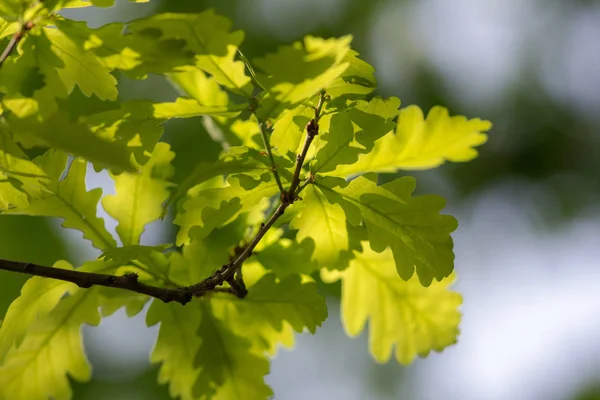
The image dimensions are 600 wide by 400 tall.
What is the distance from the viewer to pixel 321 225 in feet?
2.91

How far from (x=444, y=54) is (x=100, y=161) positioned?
309 cm

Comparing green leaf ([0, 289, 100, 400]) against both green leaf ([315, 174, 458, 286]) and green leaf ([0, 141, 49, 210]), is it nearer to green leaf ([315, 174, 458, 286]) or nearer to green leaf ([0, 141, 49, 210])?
green leaf ([0, 141, 49, 210])

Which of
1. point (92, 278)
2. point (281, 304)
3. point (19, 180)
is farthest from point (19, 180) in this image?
point (281, 304)

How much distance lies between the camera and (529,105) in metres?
3.56

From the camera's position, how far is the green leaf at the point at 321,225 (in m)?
0.85

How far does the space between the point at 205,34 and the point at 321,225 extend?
327 millimetres

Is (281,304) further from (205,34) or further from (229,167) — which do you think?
(205,34)

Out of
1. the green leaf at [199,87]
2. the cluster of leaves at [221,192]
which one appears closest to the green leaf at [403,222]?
the cluster of leaves at [221,192]

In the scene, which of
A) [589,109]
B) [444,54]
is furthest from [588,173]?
[444,54]

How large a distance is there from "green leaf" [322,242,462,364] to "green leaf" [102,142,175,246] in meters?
0.29

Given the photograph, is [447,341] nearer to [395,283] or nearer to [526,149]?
[395,283]

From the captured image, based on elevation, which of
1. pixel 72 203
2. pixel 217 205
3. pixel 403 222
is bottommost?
pixel 403 222

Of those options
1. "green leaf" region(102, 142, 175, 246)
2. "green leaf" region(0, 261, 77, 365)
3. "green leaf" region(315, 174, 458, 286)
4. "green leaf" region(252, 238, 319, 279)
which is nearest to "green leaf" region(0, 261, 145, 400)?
"green leaf" region(0, 261, 77, 365)

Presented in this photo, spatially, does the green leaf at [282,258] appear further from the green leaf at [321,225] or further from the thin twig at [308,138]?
the thin twig at [308,138]
